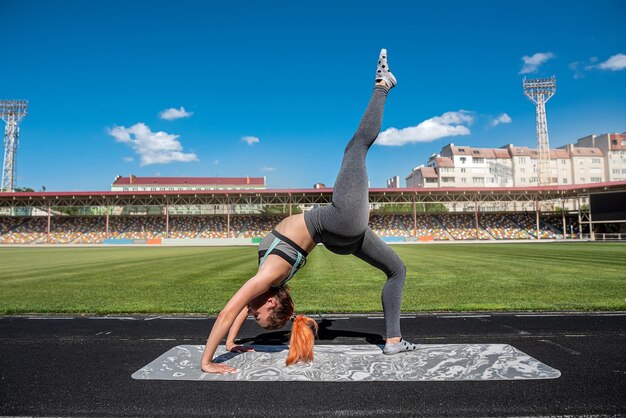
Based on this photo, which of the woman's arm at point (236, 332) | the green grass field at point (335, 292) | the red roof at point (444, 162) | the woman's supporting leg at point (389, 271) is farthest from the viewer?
the red roof at point (444, 162)

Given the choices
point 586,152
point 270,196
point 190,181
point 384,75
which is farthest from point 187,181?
point 384,75

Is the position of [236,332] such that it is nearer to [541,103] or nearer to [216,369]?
[216,369]

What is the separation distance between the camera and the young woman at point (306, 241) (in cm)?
291

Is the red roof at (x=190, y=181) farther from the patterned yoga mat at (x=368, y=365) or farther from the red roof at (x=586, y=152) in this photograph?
the patterned yoga mat at (x=368, y=365)

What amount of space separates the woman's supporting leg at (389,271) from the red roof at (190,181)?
3489 inches

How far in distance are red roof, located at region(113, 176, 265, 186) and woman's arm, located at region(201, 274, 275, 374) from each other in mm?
89066

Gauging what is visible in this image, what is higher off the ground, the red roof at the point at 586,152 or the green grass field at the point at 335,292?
the red roof at the point at 586,152

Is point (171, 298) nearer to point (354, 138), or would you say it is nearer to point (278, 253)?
point (278, 253)

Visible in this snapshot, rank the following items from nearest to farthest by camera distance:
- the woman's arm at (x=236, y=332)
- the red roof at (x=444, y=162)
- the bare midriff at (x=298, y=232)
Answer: the bare midriff at (x=298, y=232)
the woman's arm at (x=236, y=332)
the red roof at (x=444, y=162)

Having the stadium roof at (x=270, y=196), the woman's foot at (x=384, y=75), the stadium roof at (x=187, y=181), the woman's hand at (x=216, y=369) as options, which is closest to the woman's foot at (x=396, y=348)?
the woman's hand at (x=216, y=369)

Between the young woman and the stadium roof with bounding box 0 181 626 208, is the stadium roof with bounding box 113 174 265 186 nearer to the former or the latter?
the stadium roof with bounding box 0 181 626 208

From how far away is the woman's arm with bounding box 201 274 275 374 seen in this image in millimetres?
2803

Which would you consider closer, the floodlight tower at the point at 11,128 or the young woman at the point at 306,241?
the young woman at the point at 306,241

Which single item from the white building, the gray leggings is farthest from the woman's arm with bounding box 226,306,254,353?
the white building
